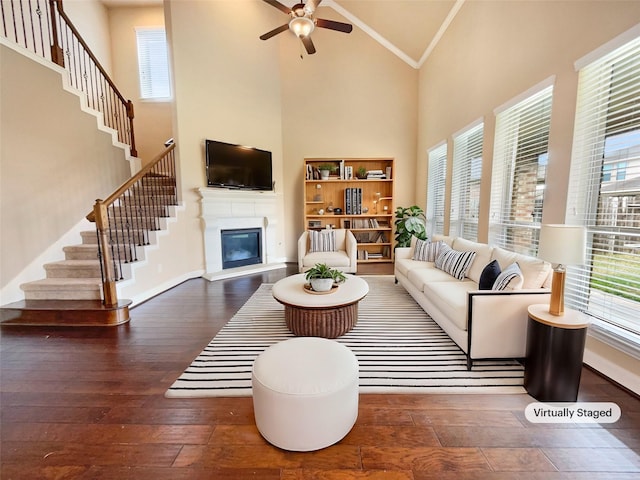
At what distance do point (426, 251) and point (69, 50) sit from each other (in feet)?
23.0

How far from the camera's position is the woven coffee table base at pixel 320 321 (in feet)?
8.24

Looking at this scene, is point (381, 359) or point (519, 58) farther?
point (519, 58)

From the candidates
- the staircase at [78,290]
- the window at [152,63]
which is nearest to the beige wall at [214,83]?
the staircase at [78,290]

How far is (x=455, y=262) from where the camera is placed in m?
3.22

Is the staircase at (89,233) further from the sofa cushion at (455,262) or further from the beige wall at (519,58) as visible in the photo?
the beige wall at (519,58)

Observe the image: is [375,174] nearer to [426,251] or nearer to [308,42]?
[426,251]

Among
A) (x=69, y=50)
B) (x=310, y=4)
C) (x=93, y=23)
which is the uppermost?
(x=93, y=23)

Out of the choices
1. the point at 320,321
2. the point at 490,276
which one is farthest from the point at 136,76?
the point at 490,276

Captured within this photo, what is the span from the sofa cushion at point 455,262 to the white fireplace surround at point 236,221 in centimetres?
337

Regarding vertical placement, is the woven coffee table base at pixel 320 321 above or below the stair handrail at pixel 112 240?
below

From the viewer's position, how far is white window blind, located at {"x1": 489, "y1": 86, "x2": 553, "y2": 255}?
2693 mm

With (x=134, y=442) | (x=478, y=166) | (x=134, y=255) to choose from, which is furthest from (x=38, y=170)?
(x=478, y=166)

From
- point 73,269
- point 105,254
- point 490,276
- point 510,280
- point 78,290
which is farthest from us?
point 73,269

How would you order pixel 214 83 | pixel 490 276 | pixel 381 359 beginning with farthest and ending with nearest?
pixel 214 83, pixel 490 276, pixel 381 359
